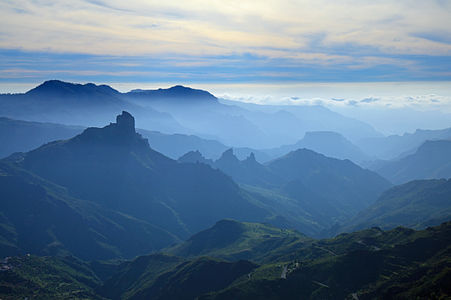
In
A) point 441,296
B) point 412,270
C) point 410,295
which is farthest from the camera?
point 412,270

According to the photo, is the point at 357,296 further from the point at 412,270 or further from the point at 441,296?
Answer: the point at 441,296

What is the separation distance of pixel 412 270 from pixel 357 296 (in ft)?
105

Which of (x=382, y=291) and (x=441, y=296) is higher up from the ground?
(x=441, y=296)

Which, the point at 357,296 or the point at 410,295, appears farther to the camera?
the point at 357,296

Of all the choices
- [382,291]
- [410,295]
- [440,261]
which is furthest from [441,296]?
[440,261]

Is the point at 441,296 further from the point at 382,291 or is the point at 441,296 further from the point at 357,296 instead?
the point at 357,296

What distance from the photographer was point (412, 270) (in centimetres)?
19962

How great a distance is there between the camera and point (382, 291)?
18725cm

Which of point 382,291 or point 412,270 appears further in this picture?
point 412,270

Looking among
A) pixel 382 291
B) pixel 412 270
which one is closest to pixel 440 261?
pixel 412 270

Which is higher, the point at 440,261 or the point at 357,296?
the point at 440,261

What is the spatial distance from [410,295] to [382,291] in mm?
A: 17743

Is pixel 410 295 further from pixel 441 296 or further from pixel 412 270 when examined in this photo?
pixel 412 270

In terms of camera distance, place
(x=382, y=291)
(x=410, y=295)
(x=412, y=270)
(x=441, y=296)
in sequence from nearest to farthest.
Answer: (x=441, y=296), (x=410, y=295), (x=382, y=291), (x=412, y=270)
